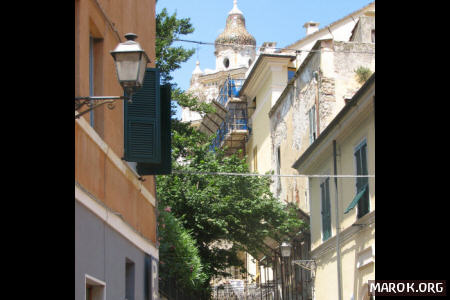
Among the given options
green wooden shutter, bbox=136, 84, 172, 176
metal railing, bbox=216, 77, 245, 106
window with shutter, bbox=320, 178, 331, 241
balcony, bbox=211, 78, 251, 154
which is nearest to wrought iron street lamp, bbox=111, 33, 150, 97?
green wooden shutter, bbox=136, 84, 172, 176

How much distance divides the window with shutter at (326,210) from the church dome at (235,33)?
219 feet

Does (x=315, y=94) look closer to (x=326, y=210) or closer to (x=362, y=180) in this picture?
(x=326, y=210)

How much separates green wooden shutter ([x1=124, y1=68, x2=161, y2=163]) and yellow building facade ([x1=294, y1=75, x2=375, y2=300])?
717 centimetres

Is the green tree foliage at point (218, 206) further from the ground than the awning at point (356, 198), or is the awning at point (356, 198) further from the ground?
the green tree foliage at point (218, 206)

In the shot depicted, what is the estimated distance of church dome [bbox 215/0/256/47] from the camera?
9050 cm

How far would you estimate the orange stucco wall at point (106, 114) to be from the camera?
30.8ft

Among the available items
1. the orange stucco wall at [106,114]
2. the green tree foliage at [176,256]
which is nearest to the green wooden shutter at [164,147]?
the orange stucco wall at [106,114]

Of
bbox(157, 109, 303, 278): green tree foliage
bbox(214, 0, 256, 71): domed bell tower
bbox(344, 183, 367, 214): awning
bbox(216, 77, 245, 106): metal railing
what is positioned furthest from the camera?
bbox(214, 0, 256, 71): domed bell tower

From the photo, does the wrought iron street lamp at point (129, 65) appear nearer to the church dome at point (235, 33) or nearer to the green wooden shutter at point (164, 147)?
the green wooden shutter at point (164, 147)

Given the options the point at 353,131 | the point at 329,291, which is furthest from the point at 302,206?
the point at 353,131

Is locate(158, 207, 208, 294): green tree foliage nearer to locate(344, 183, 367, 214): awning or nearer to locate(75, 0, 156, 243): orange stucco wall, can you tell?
locate(344, 183, 367, 214): awning

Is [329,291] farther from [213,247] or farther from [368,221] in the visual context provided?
[213,247]

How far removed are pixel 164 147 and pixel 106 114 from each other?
203cm

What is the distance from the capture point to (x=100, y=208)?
396 inches
